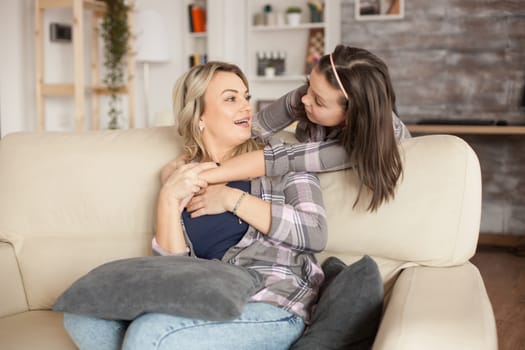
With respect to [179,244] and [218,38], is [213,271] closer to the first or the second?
[179,244]

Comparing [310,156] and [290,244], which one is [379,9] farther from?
[290,244]

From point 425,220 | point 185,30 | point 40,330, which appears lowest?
point 40,330

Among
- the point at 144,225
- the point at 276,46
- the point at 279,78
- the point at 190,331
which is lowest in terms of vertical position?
the point at 190,331

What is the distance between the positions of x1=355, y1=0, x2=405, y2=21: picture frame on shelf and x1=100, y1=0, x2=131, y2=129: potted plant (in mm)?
1883

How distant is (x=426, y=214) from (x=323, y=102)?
0.40 meters

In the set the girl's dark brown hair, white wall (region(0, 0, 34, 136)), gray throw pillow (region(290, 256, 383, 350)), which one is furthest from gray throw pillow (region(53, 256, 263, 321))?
white wall (region(0, 0, 34, 136))

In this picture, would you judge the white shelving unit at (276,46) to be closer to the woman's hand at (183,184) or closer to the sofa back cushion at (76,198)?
the sofa back cushion at (76,198)

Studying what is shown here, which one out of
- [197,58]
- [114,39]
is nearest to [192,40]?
[197,58]

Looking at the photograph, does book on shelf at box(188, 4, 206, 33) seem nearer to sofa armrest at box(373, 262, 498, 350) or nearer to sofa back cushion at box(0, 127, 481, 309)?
sofa back cushion at box(0, 127, 481, 309)

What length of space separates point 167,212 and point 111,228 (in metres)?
0.35

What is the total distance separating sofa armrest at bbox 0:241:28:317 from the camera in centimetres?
199

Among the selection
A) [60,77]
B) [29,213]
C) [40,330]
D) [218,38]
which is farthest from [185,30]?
[40,330]

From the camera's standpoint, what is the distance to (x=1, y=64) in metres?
5.19

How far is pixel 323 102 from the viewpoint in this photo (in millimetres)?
1764
